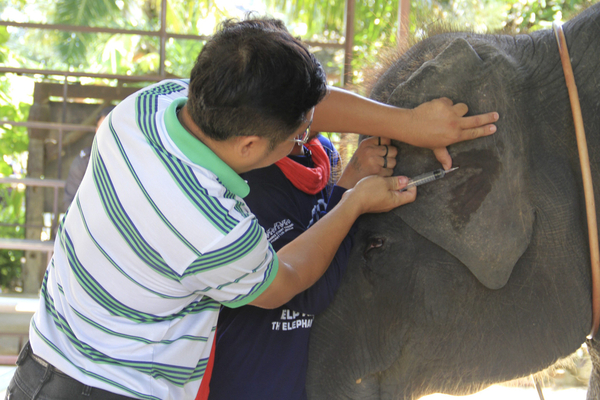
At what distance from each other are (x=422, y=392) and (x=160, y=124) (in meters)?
0.92

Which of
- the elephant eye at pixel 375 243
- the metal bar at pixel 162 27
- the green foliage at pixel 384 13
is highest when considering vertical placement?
the green foliage at pixel 384 13

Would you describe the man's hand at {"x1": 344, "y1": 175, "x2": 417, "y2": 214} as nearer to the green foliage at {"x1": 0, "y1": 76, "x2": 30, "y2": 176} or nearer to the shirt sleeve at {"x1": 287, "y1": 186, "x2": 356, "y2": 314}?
the shirt sleeve at {"x1": 287, "y1": 186, "x2": 356, "y2": 314}

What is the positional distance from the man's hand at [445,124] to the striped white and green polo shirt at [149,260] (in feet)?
1.42

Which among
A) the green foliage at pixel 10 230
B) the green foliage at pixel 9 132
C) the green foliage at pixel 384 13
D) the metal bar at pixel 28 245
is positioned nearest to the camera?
the metal bar at pixel 28 245

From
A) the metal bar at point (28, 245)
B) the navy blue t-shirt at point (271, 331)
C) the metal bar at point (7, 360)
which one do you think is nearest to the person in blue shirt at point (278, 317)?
the navy blue t-shirt at point (271, 331)

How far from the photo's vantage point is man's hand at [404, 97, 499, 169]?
46.8 inches

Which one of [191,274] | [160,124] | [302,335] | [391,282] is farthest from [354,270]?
[160,124]

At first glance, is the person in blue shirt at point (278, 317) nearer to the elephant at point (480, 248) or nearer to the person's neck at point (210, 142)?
the elephant at point (480, 248)

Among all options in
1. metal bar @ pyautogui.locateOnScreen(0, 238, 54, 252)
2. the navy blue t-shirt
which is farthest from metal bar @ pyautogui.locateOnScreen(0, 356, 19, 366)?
the navy blue t-shirt

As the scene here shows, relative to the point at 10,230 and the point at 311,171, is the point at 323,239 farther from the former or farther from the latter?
the point at 10,230

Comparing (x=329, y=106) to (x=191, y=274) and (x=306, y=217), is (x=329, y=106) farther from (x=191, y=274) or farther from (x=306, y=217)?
(x=191, y=274)

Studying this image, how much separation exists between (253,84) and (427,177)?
51cm

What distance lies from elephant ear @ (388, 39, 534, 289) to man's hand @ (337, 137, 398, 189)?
120mm

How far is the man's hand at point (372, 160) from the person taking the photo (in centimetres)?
130
